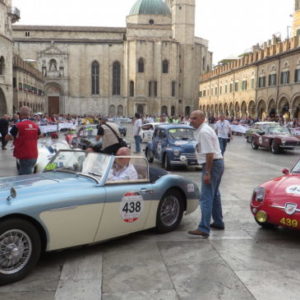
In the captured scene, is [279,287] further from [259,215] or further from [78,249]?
[78,249]

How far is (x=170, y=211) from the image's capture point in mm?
6406

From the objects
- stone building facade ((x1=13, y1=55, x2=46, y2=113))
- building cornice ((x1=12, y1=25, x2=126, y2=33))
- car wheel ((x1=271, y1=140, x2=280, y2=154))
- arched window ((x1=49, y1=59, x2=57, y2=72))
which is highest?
building cornice ((x1=12, y1=25, x2=126, y2=33))

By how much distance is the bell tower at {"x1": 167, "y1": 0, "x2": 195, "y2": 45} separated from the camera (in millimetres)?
78312

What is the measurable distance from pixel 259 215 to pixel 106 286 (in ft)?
9.31

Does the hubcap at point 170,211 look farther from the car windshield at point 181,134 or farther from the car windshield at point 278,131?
the car windshield at point 278,131

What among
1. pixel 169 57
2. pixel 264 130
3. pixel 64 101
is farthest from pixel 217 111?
pixel 264 130

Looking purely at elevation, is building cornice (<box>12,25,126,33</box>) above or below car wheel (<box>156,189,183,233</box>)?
above

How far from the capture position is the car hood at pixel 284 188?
5863 millimetres

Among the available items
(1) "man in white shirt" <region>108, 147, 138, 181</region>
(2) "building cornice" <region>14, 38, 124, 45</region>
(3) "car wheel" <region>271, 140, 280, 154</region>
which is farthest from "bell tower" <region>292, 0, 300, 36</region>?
(1) "man in white shirt" <region>108, 147, 138, 181</region>

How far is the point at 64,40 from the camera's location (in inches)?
3135

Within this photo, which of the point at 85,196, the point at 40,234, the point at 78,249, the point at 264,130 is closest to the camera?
the point at 40,234

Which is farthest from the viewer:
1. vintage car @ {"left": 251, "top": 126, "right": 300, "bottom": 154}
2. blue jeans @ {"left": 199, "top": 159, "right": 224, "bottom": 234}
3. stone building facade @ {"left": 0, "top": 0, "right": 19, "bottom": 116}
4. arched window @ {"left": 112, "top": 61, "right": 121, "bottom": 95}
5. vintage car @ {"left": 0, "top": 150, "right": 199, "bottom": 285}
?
arched window @ {"left": 112, "top": 61, "right": 121, "bottom": 95}

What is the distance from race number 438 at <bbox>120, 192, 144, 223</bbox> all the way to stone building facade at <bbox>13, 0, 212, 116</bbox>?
7135 centimetres

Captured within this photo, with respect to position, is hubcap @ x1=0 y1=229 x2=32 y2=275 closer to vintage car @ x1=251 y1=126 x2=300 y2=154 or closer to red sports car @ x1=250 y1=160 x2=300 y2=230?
red sports car @ x1=250 y1=160 x2=300 y2=230
